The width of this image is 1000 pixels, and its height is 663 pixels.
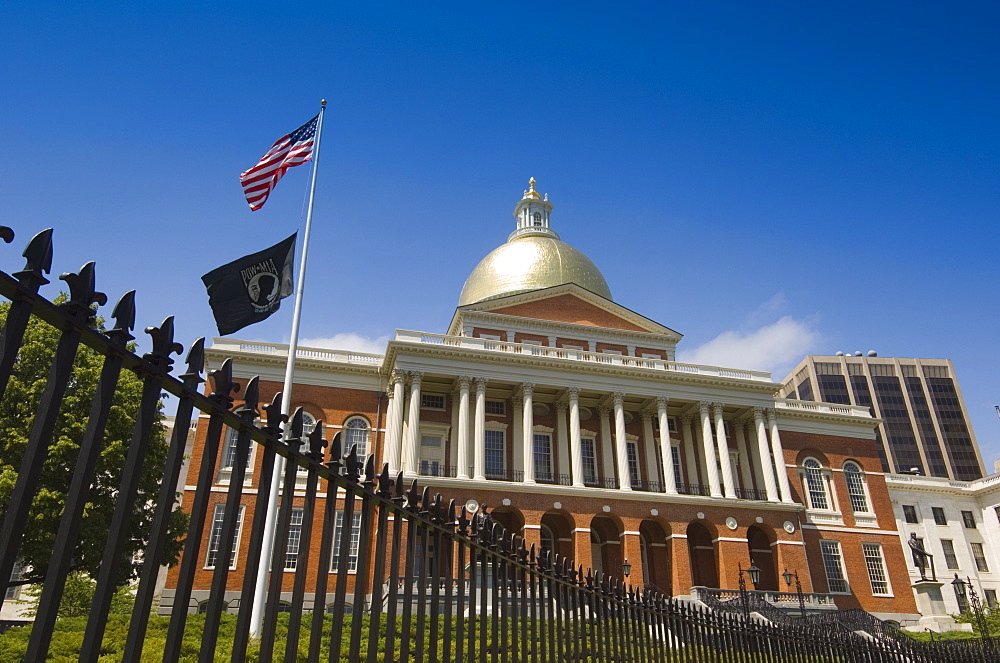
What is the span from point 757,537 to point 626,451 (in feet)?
32.7

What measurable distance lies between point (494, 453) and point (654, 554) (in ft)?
36.1

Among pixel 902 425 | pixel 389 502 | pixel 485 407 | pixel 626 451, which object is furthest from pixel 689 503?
pixel 902 425

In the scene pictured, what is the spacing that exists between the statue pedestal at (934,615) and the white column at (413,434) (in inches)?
1141

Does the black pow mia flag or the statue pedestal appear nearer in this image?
the black pow mia flag

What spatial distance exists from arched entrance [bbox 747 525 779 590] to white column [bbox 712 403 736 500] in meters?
2.84

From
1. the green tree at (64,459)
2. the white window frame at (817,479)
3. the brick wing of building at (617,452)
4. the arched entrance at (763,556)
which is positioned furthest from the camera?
the white window frame at (817,479)

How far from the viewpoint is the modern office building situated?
374 ft

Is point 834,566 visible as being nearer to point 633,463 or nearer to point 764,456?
point 764,456

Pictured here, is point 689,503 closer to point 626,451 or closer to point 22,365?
point 626,451

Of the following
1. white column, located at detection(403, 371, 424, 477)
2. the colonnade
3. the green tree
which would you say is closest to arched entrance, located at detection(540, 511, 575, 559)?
the colonnade

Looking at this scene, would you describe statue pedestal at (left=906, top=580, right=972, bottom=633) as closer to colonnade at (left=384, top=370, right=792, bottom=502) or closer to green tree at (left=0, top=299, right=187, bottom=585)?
colonnade at (left=384, top=370, right=792, bottom=502)

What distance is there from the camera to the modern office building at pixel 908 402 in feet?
374

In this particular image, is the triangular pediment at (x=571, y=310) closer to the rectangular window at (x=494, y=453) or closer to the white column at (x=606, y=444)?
the white column at (x=606, y=444)

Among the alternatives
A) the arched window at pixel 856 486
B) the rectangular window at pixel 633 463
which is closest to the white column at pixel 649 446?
the rectangular window at pixel 633 463
